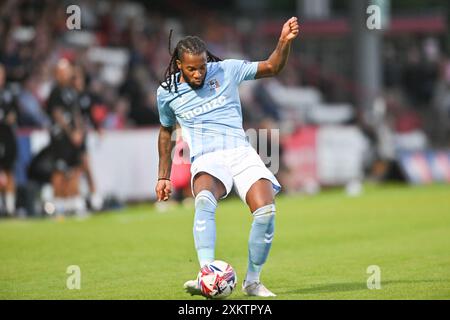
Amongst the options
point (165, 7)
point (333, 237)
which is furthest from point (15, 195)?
point (165, 7)

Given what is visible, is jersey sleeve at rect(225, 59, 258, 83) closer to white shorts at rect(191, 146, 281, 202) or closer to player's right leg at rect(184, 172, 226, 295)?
white shorts at rect(191, 146, 281, 202)

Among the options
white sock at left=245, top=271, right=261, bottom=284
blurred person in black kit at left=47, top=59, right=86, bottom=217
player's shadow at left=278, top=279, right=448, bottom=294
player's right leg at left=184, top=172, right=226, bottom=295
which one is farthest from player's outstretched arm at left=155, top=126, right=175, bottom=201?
blurred person in black kit at left=47, top=59, right=86, bottom=217

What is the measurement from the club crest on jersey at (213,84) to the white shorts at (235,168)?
59 cm

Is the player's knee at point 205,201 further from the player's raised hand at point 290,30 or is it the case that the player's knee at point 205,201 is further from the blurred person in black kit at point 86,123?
the blurred person in black kit at point 86,123

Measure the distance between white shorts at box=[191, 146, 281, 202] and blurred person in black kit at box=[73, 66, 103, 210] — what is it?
31.0 feet

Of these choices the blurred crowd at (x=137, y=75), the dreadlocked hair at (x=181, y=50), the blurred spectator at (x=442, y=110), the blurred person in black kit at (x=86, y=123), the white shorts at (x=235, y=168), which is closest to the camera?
the dreadlocked hair at (x=181, y=50)

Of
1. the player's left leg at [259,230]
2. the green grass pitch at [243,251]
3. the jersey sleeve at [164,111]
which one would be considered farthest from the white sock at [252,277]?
the jersey sleeve at [164,111]

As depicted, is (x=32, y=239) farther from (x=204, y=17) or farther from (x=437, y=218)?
(x=204, y=17)

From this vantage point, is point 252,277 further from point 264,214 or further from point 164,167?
point 164,167

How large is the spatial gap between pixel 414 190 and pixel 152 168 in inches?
241

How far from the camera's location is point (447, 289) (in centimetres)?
942

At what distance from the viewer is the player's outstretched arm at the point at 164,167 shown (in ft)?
31.9

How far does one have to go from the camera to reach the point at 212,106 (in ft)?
31.8

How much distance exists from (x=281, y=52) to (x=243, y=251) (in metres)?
4.34
